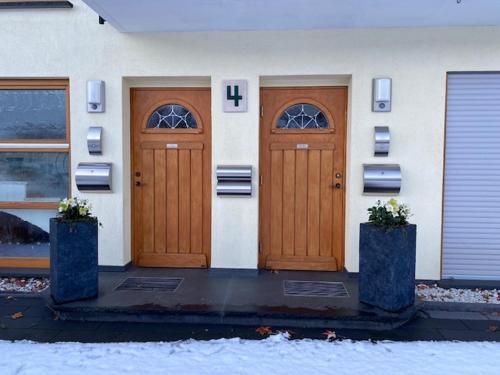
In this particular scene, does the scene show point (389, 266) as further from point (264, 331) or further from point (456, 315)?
point (264, 331)

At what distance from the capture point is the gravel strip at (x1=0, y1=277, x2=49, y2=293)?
4934mm

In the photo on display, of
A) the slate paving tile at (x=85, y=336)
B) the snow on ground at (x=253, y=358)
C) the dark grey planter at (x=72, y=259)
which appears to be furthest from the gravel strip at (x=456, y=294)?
the dark grey planter at (x=72, y=259)

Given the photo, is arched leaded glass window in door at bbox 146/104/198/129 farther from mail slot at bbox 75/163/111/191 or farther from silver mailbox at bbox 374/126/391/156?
silver mailbox at bbox 374/126/391/156

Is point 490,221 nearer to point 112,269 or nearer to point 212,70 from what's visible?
point 212,70

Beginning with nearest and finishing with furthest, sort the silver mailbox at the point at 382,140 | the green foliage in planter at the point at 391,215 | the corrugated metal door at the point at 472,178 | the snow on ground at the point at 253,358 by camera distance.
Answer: the snow on ground at the point at 253,358, the green foliage in planter at the point at 391,215, the silver mailbox at the point at 382,140, the corrugated metal door at the point at 472,178


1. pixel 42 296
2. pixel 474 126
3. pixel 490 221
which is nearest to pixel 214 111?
pixel 42 296

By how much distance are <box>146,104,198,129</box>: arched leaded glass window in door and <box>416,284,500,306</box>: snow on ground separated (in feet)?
11.5

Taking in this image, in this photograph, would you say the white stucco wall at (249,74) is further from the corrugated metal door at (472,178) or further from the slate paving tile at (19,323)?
the slate paving tile at (19,323)

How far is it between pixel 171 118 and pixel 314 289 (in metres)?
2.86

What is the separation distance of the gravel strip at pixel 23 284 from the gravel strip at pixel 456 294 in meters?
4.51

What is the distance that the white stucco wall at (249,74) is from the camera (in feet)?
16.3

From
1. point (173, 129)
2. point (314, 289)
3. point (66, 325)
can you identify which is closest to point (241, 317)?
point (314, 289)

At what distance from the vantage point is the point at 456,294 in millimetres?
4828

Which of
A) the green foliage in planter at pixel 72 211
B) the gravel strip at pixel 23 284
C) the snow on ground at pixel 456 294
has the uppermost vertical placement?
the green foliage in planter at pixel 72 211
